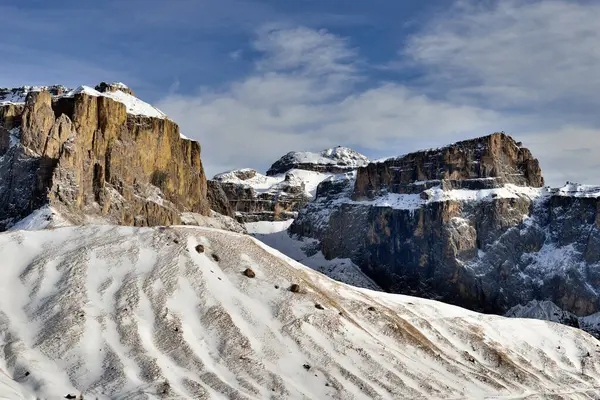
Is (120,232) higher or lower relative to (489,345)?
higher

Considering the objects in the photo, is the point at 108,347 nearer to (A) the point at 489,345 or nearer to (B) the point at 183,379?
(B) the point at 183,379

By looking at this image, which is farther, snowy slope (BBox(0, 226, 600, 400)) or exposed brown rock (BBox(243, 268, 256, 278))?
exposed brown rock (BBox(243, 268, 256, 278))

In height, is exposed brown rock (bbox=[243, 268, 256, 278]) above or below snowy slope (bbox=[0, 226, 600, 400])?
above

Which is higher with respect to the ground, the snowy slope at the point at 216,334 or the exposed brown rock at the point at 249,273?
the exposed brown rock at the point at 249,273

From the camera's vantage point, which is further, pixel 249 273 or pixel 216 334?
pixel 249 273

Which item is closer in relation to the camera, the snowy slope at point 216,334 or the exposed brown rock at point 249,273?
the snowy slope at point 216,334

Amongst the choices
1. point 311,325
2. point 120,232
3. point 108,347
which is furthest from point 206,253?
point 108,347

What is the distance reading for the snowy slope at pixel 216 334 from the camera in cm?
9775

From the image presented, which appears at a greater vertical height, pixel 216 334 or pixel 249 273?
pixel 249 273

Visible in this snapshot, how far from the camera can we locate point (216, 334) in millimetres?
109875

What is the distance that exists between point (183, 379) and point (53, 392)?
14.7 m

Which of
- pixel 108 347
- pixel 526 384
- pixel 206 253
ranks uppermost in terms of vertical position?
pixel 206 253

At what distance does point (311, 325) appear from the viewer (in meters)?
117

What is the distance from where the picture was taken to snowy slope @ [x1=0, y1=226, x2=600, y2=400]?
97750 mm
